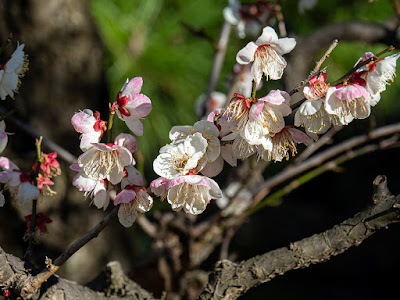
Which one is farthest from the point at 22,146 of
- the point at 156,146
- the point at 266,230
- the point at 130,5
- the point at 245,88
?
the point at 266,230

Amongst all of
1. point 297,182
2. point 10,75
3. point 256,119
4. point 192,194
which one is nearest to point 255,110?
point 256,119

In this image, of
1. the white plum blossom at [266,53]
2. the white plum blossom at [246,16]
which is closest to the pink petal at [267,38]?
the white plum blossom at [266,53]

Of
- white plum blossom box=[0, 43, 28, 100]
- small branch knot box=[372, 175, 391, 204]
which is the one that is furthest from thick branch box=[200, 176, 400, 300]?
white plum blossom box=[0, 43, 28, 100]

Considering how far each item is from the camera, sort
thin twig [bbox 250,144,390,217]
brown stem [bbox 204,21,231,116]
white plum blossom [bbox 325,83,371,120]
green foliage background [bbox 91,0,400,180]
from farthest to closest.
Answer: green foliage background [bbox 91,0,400,180]
brown stem [bbox 204,21,231,116]
thin twig [bbox 250,144,390,217]
white plum blossom [bbox 325,83,371,120]

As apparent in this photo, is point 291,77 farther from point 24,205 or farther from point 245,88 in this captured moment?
point 24,205

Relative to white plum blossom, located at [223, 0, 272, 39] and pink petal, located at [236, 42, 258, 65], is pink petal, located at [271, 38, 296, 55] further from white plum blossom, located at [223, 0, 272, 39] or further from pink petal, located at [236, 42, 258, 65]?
white plum blossom, located at [223, 0, 272, 39]

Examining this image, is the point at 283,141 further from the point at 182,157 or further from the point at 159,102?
the point at 159,102
